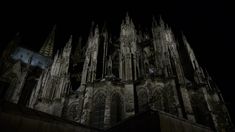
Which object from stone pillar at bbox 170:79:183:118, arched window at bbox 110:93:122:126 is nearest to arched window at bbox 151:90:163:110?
stone pillar at bbox 170:79:183:118

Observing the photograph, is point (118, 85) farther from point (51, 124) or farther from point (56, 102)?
point (51, 124)

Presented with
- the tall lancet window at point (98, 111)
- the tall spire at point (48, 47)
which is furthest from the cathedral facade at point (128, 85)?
the tall spire at point (48, 47)

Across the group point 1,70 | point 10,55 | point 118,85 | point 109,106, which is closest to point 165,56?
point 118,85

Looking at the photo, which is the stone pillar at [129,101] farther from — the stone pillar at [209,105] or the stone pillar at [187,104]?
the stone pillar at [209,105]

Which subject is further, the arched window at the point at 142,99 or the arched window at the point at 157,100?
the arched window at the point at 142,99

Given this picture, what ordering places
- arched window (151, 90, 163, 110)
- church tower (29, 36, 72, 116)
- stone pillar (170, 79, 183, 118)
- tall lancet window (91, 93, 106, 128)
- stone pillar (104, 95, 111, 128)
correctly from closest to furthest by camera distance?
stone pillar (170, 79, 183, 118) → stone pillar (104, 95, 111, 128) → arched window (151, 90, 163, 110) → tall lancet window (91, 93, 106, 128) → church tower (29, 36, 72, 116)

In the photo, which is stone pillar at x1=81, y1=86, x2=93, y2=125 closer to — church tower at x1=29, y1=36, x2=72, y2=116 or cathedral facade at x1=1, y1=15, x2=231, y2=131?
cathedral facade at x1=1, y1=15, x2=231, y2=131

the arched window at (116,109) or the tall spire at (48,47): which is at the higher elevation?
the tall spire at (48,47)

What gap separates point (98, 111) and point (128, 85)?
3889mm

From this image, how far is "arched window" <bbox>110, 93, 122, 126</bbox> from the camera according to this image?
1856 cm

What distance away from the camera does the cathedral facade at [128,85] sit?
18.7 metres

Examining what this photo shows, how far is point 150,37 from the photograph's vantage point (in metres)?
28.9

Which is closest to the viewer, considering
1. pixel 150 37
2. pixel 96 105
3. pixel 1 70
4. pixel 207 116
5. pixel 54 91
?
pixel 207 116

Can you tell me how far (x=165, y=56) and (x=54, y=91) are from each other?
Answer: 13.5 metres
